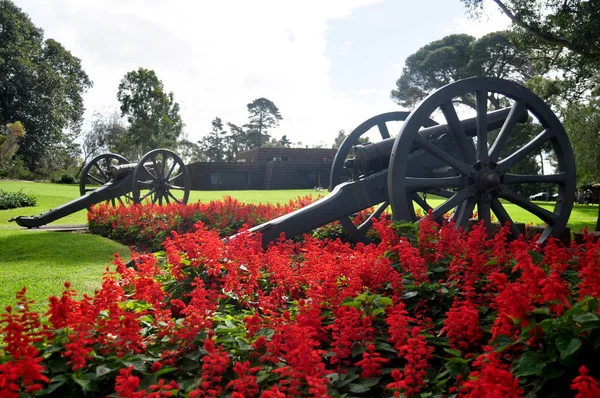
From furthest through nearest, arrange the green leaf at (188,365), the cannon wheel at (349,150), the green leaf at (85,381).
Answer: the cannon wheel at (349,150) → the green leaf at (188,365) → the green leaf at (85,381)

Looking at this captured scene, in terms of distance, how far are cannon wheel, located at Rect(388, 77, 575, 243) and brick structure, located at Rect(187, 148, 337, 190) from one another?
3560 cm

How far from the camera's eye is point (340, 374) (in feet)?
7.25

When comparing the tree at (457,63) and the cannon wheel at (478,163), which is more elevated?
the tree at (457,63)

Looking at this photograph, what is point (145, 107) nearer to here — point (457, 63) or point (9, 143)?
point (9, 143)

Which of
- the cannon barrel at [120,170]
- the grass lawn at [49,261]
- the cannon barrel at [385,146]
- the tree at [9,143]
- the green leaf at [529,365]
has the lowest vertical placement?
the grass lawn at [49,261]

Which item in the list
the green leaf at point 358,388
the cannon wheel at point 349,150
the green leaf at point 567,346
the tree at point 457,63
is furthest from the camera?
the tree at point 457,63

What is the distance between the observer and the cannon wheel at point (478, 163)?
4.78m

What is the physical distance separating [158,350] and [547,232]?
4.77 metres

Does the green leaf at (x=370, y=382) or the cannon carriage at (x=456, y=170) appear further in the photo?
the cannon carriage at (x=456, y=170)

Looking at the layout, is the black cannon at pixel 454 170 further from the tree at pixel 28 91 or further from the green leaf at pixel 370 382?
the tree at pixel 28 91

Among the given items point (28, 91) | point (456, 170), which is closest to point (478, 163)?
point (456, 170)

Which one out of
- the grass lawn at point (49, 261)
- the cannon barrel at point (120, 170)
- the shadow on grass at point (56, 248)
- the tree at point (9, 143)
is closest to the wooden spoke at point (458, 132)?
the grass lawn at point (49, 261)

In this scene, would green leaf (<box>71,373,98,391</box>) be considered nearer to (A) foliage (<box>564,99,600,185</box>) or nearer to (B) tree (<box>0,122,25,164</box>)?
(A) foliage (<box>564,99,600,185</box>)

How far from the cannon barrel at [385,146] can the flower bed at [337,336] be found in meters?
2.26
